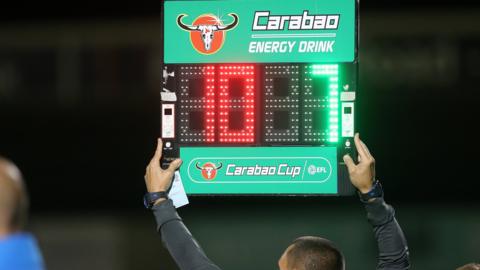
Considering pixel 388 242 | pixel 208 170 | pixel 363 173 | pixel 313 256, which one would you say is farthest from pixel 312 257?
pixel 208 170

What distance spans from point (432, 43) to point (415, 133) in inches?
25.1

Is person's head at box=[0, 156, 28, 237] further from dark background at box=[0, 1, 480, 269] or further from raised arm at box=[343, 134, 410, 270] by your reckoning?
dark background at box=[0, 1, 480, 269]

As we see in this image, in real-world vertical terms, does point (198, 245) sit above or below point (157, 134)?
below

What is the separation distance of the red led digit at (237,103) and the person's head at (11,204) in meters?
2.58

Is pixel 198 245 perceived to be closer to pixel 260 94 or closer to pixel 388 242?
pixel 388 242

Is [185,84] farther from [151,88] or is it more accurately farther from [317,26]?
[151,88]

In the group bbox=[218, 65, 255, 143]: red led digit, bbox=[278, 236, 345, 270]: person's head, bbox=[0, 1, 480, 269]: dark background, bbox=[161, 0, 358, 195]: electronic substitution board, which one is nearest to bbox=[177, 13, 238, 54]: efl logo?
bbox=[161, 0, 358, 195]: electronic substitution board

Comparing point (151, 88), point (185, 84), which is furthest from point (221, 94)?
point (151, 88)

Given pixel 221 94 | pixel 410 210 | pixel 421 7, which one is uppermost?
pixel 421 7

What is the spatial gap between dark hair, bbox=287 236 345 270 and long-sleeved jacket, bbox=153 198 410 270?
0.24 meters

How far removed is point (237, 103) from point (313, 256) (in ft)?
5.55

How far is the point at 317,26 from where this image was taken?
3.25 meters

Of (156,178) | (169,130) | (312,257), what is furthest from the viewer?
(169,130)

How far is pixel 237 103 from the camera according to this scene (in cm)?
337
